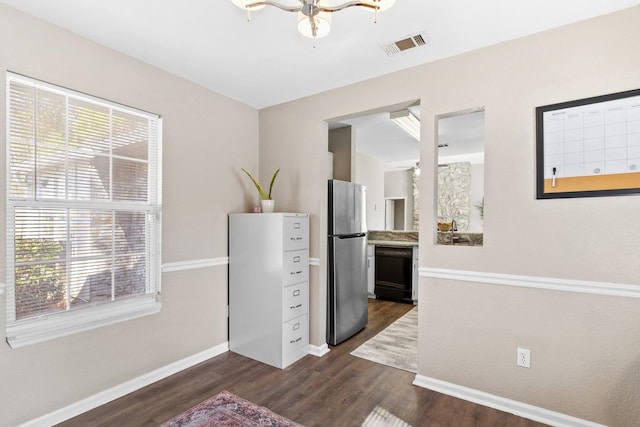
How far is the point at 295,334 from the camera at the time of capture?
274cm

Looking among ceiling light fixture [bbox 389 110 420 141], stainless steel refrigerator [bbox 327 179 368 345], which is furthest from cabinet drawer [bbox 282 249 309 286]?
ceiling light fixture [bbox 389 110 420 141]

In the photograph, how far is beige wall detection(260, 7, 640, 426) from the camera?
1.75 m

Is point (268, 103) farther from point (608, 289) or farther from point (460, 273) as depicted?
point (608, 289)

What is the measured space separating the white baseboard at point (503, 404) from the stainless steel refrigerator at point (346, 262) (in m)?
0.96

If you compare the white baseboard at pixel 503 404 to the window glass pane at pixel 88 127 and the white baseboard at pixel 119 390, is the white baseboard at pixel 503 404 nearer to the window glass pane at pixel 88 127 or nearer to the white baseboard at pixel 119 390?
the white baseboard at pixel 119 390

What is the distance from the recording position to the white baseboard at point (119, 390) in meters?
1.87

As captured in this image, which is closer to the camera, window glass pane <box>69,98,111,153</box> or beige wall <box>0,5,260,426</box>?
beige wall <box>0,5,260,426</box>

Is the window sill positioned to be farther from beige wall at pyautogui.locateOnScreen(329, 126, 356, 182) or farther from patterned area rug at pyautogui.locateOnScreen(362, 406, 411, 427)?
beige wall at pyautogui.locateOnScreen(329, 126, 356, 182)

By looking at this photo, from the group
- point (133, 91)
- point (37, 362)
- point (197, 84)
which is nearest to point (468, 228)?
point (197, 84)

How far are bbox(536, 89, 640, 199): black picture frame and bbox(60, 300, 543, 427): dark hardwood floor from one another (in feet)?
4.83

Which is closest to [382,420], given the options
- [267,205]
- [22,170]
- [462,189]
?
[267,205]

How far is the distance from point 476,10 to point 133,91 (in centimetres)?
235

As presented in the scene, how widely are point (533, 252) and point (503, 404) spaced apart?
1.01 meters

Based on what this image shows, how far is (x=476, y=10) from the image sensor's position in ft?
5.79
